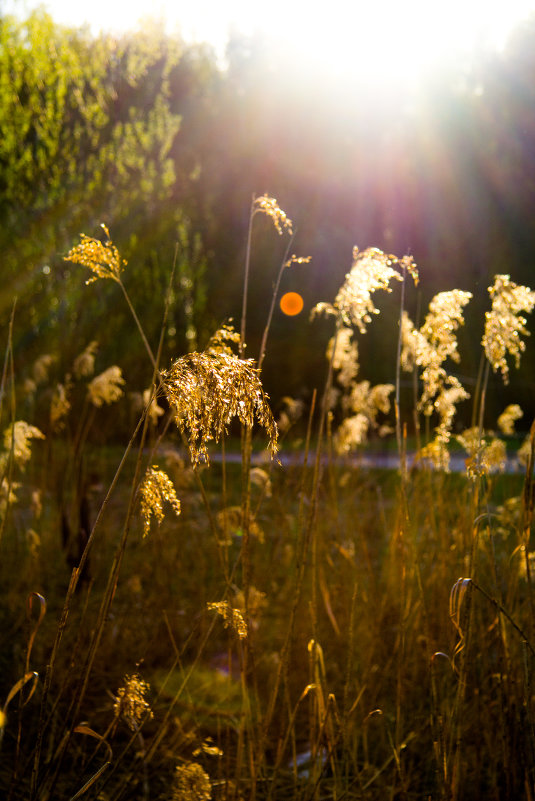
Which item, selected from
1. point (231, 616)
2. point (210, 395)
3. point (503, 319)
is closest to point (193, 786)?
point (231, 616)

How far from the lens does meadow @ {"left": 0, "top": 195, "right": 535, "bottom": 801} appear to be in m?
1.16

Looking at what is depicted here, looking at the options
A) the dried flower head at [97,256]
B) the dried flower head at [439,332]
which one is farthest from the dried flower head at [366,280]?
the dried flower head at [97,256]

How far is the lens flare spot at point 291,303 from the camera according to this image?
9.78 metres

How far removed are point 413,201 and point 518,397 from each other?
13.4ft

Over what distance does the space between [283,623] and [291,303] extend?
779cm

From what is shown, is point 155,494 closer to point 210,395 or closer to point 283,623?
point 210,395

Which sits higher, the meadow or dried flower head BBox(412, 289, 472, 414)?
dried flower head BBox(412, 289, 472, 414)

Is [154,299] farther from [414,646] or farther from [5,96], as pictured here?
[414,646]

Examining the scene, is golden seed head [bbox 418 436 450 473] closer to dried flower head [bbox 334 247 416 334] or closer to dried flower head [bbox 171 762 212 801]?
dried flower head [bbox 334 247 416 334]

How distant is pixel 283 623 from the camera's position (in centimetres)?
289

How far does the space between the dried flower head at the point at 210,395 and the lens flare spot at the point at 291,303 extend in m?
8.82

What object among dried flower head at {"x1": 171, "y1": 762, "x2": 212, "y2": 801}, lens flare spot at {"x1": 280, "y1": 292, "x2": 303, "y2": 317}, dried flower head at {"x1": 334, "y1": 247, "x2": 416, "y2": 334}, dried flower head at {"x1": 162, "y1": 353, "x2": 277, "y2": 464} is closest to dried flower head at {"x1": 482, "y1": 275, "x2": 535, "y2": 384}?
dried flower head at {"x1": 334, "y1": 247, "x2": 416, "y2": 334}

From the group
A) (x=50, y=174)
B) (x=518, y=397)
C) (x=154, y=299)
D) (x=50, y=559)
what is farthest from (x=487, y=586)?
(x=518, y=397)

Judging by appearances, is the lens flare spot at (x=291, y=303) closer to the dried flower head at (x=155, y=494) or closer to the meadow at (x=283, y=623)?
the meadow at (x=283, y=623)
